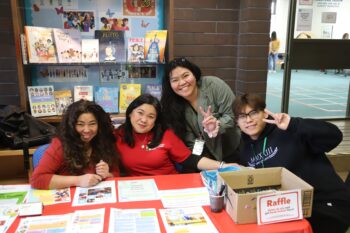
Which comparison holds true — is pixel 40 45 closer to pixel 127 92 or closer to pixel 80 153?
pixel 127 92

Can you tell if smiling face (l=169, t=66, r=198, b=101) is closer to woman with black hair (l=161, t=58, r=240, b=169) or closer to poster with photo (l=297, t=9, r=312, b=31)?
woman with black hair (l=161, t=58, r=240, b=169)

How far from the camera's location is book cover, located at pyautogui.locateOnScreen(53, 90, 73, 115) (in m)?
3.08

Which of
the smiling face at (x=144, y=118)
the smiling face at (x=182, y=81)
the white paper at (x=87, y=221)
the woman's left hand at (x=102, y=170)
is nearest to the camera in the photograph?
the white paper at (x=87, y=221)

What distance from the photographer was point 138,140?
2.08 meters

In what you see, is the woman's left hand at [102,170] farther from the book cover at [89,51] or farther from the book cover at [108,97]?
the book cover at [89,51]

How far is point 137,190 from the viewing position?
66.4 inches

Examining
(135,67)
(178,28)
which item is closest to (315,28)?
(178,28)

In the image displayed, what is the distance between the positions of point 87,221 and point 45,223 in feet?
0.56

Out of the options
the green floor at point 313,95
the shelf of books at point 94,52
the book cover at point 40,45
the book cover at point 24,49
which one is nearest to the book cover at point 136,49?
the shelf of books at point 94,52

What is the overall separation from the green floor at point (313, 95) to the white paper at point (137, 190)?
374 centimetres

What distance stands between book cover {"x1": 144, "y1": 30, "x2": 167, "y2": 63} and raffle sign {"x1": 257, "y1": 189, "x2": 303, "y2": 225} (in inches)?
78.1

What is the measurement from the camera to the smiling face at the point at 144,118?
6.67 feet

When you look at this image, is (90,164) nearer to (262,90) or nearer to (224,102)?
(224,102)

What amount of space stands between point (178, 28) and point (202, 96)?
1.25 m
